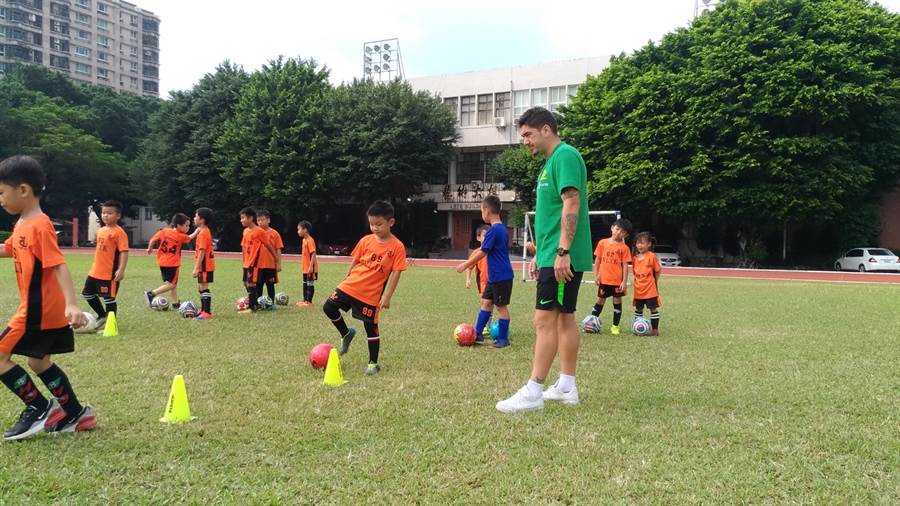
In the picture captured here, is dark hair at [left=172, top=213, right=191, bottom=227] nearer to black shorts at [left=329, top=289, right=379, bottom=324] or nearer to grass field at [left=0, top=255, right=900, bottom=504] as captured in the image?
grass field at [left=0, top=255, right=900, bottom=504]

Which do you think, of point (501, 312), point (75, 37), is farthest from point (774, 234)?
point (75, 37)

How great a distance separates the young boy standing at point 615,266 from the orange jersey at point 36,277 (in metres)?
6.78

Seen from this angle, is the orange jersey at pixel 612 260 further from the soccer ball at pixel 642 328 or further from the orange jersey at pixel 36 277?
the orange jersey at pixel 36 277

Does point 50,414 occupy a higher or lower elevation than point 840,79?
lower

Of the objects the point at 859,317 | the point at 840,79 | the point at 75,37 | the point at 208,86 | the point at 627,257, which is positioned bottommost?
the point at 859,317

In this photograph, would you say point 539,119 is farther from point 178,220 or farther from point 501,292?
point 178,220

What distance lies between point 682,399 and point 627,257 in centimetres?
408

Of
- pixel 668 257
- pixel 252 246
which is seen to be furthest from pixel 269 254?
pixel 668 257

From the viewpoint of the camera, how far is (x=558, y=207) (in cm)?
445

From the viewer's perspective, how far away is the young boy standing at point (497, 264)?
7.06m

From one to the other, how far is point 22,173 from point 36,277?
2.06 ft

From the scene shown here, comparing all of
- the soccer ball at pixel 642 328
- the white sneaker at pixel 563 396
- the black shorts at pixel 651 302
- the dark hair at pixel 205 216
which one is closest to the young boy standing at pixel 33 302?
the white sneaker at pixel 563 396

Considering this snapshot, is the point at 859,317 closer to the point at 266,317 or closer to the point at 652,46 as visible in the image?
the point at 266,317

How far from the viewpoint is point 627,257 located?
8.50m
